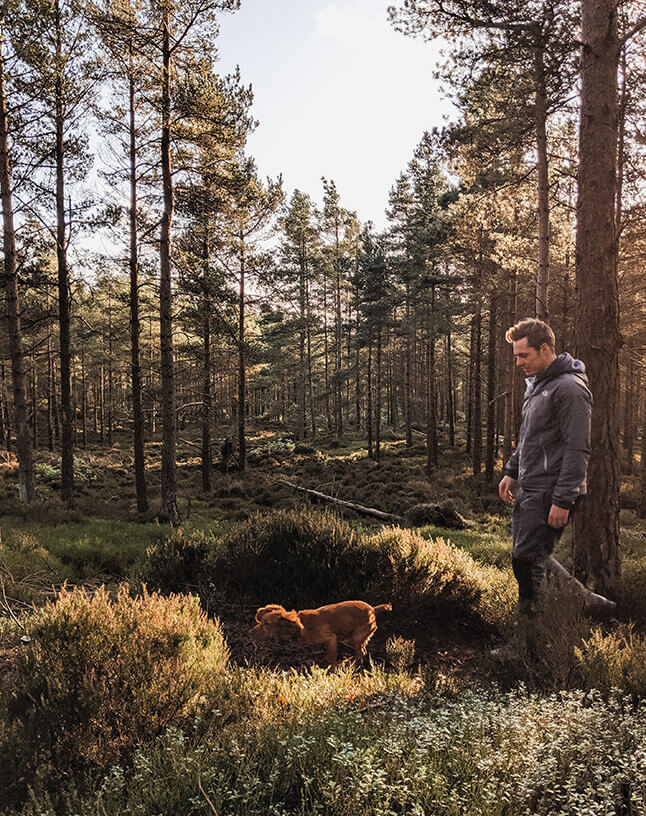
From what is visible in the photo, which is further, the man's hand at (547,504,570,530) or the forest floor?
the forest floor

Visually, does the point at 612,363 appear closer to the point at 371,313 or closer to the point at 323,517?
the point at 323,517

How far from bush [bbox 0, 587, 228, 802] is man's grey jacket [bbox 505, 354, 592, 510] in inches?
111

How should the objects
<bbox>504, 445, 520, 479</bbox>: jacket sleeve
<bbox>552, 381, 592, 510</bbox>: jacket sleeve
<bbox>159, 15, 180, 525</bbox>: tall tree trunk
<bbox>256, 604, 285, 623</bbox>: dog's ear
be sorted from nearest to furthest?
<bbox>552, 381, 592, 510</bbox>: jacket sleeve
<bbox>256, 604, 285, 623</bbox>: dog's ear
<bbox>504, 445, 520, 479</bbox>: jacket sleeve
<bbox>159, 15, 180, 525</bbox>: tall tree trunk

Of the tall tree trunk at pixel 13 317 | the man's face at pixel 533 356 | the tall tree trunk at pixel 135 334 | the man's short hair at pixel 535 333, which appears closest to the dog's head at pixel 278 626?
the man's face at pixel 533 356

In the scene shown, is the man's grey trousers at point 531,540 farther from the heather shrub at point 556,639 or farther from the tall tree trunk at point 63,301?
the tall tree trunk at point 63,301

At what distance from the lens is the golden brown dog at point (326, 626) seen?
140 inches

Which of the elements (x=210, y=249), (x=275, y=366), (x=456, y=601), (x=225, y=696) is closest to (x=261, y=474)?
(x=210, y=249)

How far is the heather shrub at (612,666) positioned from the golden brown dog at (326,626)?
1554 mm

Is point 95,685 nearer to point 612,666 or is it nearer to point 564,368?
point 612,666

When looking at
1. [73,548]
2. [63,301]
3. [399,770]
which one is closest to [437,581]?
[399,770]

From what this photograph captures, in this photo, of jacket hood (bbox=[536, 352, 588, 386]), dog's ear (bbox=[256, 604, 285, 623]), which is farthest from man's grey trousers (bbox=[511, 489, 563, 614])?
dog's ear (bbox=[256, 604, 285, 623])

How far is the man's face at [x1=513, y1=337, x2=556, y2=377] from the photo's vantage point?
385 centimetres

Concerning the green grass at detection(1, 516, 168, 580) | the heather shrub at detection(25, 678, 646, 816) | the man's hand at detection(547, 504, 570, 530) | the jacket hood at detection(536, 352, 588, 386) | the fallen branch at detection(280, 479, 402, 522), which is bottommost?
the fallen branch at detection(280, 479, 402, 522)

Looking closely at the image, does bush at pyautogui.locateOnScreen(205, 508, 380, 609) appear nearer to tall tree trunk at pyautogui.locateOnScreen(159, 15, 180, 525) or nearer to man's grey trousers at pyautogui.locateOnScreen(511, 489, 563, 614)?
man's grey trousers at pyautogui.locateOnScreen(511, 489, 563, 614)
